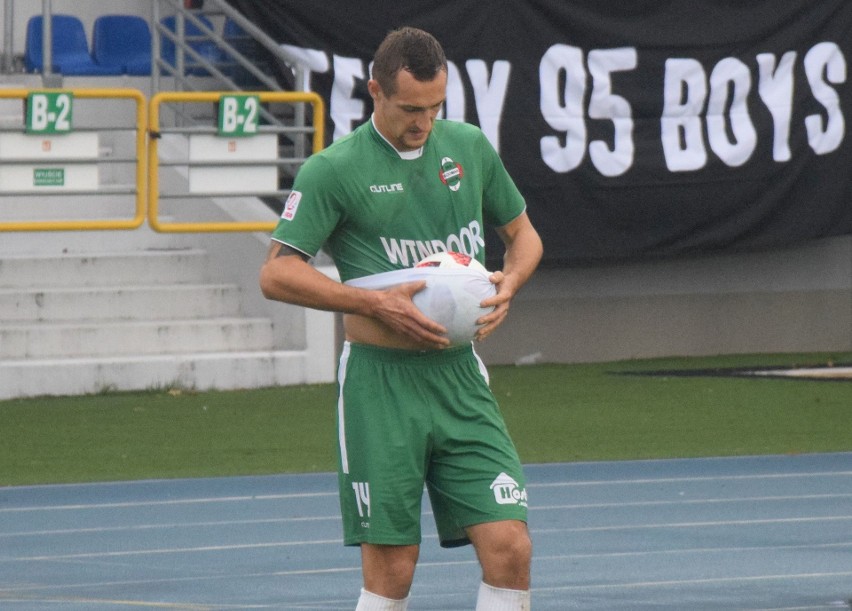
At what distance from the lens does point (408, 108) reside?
185 inches

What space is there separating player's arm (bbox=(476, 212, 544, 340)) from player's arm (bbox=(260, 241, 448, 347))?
16 centimetres

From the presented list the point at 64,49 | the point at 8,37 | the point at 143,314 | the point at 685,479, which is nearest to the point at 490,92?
the point at 143,314

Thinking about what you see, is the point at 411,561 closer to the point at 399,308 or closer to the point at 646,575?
the point at 399,308

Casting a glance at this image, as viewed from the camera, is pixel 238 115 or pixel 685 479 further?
pixel 238 115

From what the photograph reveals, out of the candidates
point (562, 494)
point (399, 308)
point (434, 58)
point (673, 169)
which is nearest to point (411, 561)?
point (399, 308)

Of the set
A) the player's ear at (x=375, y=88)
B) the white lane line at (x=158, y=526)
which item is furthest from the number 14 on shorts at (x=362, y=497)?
the white lane line at (x=158, y=526)

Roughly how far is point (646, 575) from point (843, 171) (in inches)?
403

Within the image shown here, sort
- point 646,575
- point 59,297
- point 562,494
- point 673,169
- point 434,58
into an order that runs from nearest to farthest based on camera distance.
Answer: point 434,58
point 646,575
point 562,494
point 59,297
point 673,169

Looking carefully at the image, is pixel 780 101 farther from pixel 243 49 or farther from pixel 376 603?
pixel 376 603

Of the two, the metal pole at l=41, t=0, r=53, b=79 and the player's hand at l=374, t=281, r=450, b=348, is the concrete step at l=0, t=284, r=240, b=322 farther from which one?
the player's hand at l=374, t=281, r=450, b=348

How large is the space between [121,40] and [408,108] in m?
12.4

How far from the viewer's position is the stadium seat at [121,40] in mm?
16547

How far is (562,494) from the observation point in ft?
31.7

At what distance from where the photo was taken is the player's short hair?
465cm
